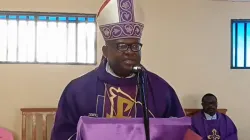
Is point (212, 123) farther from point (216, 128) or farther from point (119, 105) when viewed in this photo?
point (119, 105)

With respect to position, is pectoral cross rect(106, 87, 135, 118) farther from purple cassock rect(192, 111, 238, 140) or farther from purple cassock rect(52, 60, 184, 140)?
purple cassock rect(192, 111, 238, 140)

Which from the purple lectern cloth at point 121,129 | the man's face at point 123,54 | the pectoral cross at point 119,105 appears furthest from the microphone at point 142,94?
the pectoral cross at point 119,105

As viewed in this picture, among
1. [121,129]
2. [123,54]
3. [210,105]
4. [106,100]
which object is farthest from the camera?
[210,105]

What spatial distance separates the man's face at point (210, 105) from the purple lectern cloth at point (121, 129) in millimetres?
3032

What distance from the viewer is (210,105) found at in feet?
14.5

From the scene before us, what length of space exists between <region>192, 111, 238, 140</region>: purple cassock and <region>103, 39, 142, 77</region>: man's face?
2.66 metres

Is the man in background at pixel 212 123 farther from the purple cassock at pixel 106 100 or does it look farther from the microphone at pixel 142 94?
the microphone at pixel 142 94

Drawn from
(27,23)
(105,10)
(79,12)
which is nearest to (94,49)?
(79,12)

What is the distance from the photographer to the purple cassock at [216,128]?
440 cm

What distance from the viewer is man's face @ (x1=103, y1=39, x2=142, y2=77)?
183cm

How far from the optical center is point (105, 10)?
200 cm

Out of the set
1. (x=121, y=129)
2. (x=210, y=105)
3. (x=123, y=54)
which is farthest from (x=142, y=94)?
(x=210, y=105)

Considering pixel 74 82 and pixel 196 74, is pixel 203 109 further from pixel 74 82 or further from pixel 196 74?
pixel 74 82

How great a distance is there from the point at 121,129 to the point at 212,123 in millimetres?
3178
